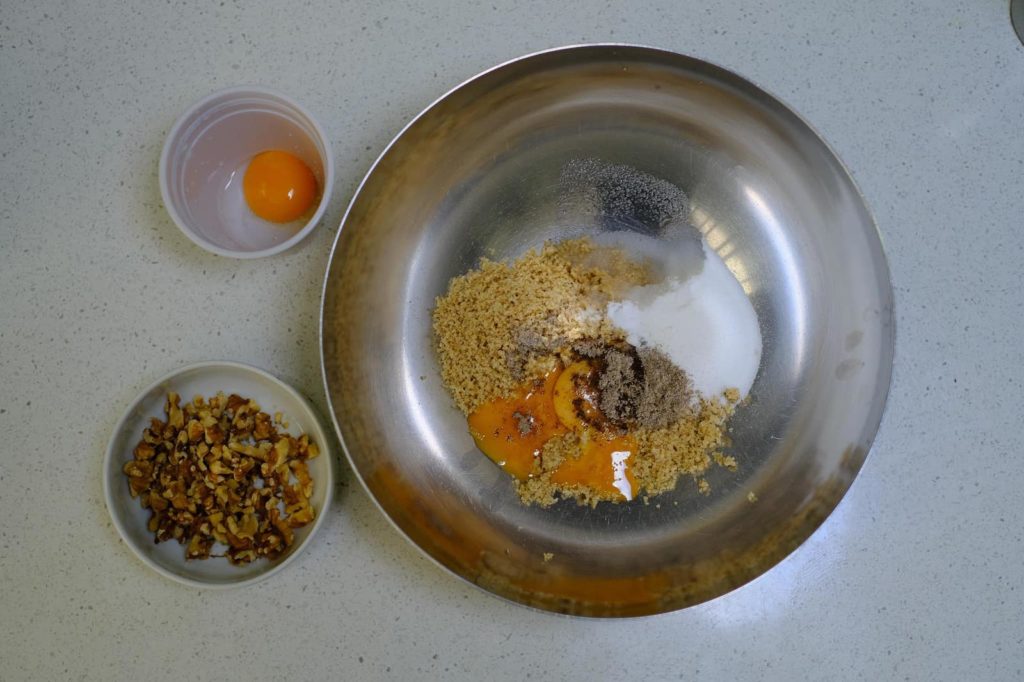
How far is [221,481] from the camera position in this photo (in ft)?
3.02

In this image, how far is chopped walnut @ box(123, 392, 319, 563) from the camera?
3.03 ft

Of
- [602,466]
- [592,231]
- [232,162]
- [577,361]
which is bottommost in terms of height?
[602,466]

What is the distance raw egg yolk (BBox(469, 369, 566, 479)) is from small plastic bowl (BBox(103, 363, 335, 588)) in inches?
8.9

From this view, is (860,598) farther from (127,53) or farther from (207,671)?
(127,53)

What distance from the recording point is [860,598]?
986 mm

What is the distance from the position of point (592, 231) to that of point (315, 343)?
1.44 feet

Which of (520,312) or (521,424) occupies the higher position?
(520,312)

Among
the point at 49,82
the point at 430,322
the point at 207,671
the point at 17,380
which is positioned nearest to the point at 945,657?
the point at 430,322

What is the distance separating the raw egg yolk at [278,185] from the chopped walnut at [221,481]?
276mm

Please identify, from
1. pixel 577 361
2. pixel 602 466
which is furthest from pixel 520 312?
pixel 602 466

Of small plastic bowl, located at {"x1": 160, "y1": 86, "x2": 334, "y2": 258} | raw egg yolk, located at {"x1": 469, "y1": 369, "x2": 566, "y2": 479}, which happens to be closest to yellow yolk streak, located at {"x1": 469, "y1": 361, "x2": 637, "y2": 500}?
raw egg yolk, located at {"x1": 469, "y1": 369, "x2": 566, "y2": 479}

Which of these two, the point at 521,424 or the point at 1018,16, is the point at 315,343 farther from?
the point at 1018,16

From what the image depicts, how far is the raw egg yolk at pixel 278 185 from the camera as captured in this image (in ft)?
3.10

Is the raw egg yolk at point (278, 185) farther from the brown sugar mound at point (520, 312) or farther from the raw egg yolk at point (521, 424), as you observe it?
the raw egg yolk at point (521, 424)
